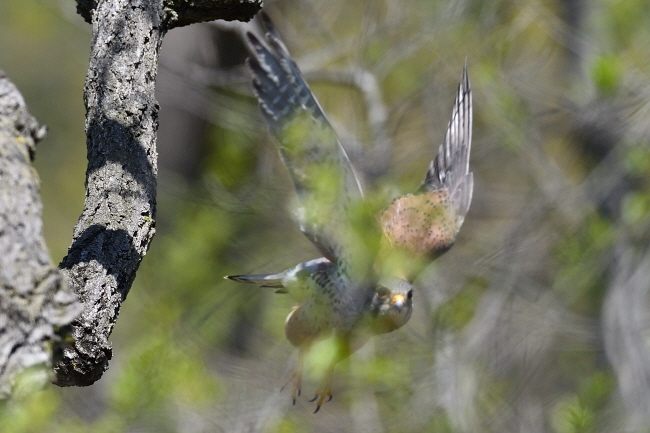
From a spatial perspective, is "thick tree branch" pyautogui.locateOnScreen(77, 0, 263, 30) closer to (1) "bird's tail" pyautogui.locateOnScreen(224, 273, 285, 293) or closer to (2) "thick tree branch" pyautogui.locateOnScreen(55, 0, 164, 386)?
(2) "thick tree branch" pyautogui.locateOnScreen(55, 0, 164, 386)

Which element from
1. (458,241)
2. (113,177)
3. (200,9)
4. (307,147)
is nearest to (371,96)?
(458,241)

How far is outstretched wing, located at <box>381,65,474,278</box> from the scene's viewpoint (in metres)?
3.39

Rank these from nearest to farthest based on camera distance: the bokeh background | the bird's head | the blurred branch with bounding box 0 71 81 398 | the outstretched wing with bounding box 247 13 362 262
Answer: the blurred branch with bounding box 0 71 81 398 → the outstretched wing with bounding box 247 13 362 262 → the bird's head → the bokeh background

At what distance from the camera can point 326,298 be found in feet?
10.2

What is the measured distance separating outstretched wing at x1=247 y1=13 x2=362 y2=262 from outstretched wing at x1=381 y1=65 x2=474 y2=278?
1.36 feet

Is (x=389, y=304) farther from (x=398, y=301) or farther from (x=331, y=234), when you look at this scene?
(x=331, y=234)

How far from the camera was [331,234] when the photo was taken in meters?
2.98

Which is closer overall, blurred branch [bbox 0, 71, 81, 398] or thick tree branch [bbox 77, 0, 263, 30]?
blurred branch [bbox 0, 71, 81, 398]

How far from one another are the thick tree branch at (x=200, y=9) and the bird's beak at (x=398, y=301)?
1.30 m

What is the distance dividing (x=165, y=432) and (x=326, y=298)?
263 cm

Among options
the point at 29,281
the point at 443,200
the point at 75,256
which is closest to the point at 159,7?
the point at 75,256

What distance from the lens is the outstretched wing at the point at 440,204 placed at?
3.39m

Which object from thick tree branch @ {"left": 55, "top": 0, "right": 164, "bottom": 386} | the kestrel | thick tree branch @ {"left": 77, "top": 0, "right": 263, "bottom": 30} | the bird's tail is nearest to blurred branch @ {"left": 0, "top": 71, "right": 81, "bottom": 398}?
thick tree branch @ {"left": 55, "top": 0, "right": 164, "bottom": 386}

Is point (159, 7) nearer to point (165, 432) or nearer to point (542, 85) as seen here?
point (165, 432)
